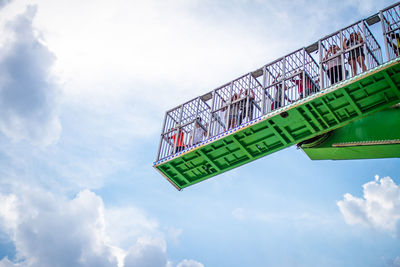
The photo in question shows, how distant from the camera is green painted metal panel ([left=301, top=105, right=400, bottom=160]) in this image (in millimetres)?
18250

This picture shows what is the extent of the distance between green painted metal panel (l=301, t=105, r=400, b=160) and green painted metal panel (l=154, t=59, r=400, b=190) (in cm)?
135

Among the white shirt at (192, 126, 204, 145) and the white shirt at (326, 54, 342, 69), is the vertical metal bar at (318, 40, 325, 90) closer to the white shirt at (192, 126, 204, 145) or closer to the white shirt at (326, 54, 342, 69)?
the white shirt at (326, 54, 342, 69)

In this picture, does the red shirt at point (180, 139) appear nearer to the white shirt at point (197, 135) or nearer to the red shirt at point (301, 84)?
the white shirt at point (197, 135)

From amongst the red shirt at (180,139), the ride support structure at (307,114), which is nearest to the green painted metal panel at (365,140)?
the ride support structure at (307,114)

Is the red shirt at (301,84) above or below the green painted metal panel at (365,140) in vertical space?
above

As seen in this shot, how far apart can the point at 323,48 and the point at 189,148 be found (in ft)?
22.5

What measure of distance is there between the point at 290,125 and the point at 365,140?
3.00 meters

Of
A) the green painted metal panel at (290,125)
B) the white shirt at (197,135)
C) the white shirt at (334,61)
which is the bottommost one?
the green painted metal panel at (290,125)

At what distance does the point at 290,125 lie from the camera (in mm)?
18531

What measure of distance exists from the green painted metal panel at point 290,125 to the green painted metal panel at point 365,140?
135 centimetres

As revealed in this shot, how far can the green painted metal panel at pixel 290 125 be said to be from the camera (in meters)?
16.7

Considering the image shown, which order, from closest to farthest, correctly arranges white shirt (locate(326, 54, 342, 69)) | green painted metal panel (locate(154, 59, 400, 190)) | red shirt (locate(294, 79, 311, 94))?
1. green painted metal panel (locate(154, 59, 400, 190))
2. white shirt (locate(326, 54, 342, 69))
3. red shirt (locate(294, 79, 311, 94))

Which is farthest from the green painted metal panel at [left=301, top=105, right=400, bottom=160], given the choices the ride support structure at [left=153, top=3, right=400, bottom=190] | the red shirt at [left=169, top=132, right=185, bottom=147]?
the red shirt at [left=169, top=132, right=185, bottom=147]

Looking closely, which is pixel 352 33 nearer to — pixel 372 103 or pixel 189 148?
pixel 372 103
